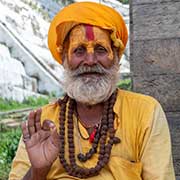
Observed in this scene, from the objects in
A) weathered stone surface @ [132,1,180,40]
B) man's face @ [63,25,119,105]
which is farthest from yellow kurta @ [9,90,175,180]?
weathered stone surface @ [132,1,180,40]

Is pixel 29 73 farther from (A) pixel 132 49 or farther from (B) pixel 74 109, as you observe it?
(B) pixel 74 109

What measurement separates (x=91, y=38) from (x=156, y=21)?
0.63m

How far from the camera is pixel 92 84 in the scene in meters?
3.30

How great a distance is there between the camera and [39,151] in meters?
3.11

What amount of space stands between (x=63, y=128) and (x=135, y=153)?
0.37 m

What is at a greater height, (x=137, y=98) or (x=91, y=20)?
(x=91, y=20)

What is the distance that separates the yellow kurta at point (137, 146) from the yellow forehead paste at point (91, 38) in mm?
265

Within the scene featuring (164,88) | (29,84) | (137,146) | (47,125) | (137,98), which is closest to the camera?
(47,125)

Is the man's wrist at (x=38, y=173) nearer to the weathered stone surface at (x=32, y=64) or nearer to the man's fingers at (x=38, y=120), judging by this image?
the man's fingers at (x=38, y=120)

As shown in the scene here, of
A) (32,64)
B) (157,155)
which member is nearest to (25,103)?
(32,64)

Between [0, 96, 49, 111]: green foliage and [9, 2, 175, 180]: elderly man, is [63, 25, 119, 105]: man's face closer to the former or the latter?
[9, 2, 175, 180]: elderly man

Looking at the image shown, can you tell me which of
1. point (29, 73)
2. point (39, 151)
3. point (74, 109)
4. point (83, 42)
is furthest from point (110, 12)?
point (29, 73)

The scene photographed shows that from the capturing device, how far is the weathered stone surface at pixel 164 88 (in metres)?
3.79

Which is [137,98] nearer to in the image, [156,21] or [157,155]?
[157,155]
